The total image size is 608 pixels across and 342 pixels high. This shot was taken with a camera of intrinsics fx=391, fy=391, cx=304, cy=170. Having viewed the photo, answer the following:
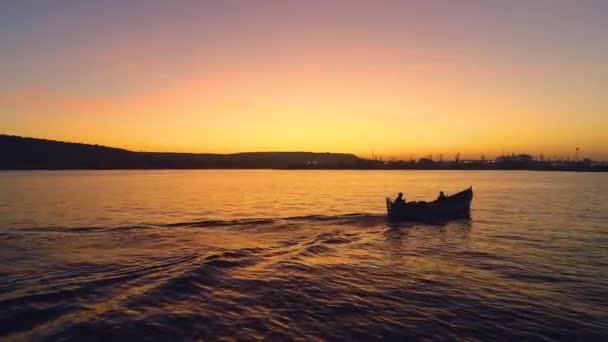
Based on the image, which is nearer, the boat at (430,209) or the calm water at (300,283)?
the calm water at (300,283)

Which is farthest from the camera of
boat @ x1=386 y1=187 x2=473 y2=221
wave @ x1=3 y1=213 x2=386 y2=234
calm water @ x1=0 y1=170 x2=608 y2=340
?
boat @ x1=386 y1=187 x2=473 y2=221

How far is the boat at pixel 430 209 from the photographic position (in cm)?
4306

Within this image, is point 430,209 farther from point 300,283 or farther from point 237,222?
point 300,283

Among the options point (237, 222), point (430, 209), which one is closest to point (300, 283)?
point (237, 222)

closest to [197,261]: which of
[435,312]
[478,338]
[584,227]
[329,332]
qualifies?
[329,332]

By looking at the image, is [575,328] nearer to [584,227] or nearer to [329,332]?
[329,332]

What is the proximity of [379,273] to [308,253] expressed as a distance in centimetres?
651

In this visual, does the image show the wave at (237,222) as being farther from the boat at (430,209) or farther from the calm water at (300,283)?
the boat at (430,209)

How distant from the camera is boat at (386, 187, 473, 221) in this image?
43.1 meters

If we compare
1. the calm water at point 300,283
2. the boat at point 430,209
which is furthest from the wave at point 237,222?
the boat at point 430,209

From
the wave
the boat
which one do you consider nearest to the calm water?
the wave

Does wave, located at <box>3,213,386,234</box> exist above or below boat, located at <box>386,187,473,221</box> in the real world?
below

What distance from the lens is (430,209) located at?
44250 mm

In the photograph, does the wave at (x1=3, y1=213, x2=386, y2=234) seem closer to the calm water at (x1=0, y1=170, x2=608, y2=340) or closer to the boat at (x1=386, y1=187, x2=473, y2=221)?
the calm water at (x1=0, y1=170, x2=608, y2=340)
